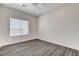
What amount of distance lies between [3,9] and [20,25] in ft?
5.03

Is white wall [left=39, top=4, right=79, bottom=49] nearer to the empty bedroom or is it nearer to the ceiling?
the empty bedroom

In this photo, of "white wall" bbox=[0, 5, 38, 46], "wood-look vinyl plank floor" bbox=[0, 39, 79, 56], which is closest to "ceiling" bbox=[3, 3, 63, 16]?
"white wall" bbox=[0, 5, 38, 46]

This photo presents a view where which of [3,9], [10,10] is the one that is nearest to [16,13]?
[10,10]

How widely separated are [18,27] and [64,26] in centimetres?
295

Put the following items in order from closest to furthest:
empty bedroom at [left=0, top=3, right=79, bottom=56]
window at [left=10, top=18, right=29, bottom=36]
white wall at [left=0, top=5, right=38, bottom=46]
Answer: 1. empty bedroom at [left=0, top=3, right=79, bottom=56]
2. white wall at [left=0, top=5, right=38, bottom=46]
3. window at [left=10, top=18, right=29, bottom=36]

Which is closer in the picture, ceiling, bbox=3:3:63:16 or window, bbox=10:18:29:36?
ceiling, bbox=3:3:63:16

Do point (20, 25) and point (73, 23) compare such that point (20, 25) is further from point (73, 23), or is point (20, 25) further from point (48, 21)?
point (73, 23)

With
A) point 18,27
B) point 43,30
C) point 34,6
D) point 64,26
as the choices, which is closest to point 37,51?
point 64,26

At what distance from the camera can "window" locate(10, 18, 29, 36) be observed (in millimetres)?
4129

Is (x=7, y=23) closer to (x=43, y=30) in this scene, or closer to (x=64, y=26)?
(x=43, y=30)

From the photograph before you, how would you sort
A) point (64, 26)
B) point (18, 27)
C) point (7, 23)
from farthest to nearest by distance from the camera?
point (18, 27) → point (7, 23) → point (64, 26)

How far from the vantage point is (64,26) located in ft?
11.5

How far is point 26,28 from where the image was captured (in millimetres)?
5262

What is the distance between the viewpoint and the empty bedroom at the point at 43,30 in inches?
114
